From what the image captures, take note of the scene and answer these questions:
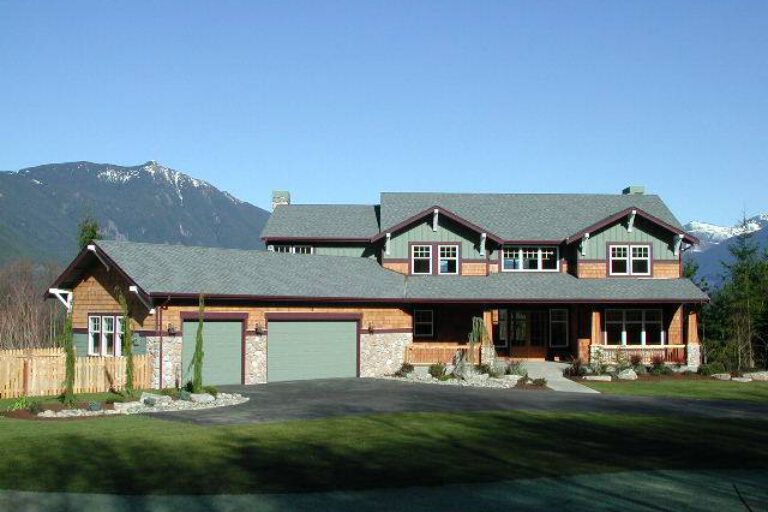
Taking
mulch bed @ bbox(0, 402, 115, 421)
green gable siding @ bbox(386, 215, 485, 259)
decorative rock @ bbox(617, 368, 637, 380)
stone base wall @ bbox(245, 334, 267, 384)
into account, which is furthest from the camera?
green gable siding @ bbox(386, 215, 485, 259)

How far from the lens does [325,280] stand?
116 feet

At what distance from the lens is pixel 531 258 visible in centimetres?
4119

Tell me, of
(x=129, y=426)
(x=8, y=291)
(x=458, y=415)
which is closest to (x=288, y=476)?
(x=129, y=426)

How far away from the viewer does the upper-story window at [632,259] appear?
39.7 meters

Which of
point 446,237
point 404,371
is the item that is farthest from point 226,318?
point 446,237

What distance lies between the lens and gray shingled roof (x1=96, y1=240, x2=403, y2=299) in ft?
99.1

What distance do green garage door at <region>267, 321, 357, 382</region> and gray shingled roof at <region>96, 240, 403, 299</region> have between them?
129 centimetres

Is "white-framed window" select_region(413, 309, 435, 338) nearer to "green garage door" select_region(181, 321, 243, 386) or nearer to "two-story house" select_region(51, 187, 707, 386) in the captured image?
"two-story house" select_region(51, 187, 707, 386)

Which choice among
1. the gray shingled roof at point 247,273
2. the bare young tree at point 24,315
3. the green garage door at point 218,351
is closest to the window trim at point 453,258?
the gray shingled roof at point 247,273

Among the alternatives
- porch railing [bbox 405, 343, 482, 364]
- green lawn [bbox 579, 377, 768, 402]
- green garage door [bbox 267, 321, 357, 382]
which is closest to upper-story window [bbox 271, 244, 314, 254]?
green garage door [bbox 267, 321, 357, 382]

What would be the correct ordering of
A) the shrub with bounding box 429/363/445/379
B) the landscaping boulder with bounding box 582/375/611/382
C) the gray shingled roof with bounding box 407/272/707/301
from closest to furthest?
the shrub with bounding box 429/363/445/379
the landscaping boulder with bounding box 582/375/611/382
the gray shingled roof with bounding box 407/272/707/301

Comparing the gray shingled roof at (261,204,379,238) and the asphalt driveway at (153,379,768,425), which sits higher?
the gray shingled roof at (261,204,379,238)

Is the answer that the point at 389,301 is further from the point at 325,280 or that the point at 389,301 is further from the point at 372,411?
the point at 372,411

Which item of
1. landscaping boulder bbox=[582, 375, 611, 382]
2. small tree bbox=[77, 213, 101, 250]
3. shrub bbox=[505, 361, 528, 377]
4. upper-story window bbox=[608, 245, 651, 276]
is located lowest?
landscaping boulder bbox=[582, 375, 611, 382]
